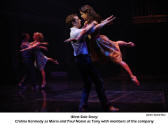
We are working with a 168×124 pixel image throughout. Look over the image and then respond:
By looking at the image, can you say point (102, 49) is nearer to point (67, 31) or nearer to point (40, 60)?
point (40, 60)

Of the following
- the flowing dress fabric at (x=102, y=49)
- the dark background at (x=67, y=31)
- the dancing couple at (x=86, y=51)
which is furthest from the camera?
the dark background at (x=67, y=31)

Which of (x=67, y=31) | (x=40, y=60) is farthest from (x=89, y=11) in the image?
(x=67, y=31)

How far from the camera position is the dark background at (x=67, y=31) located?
31.2 ft

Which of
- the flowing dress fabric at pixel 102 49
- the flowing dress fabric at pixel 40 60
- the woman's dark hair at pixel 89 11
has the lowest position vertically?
the flowing dress fabric at pixel 40 60

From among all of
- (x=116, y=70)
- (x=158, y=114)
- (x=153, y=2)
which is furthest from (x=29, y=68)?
(x=153, y=2)

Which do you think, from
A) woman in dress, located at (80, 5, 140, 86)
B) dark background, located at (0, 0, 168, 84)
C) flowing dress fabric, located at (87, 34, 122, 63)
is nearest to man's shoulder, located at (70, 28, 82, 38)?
woman in dress, located at (80, 5, 140, 86)

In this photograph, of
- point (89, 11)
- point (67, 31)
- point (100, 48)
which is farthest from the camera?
point (67, 31)

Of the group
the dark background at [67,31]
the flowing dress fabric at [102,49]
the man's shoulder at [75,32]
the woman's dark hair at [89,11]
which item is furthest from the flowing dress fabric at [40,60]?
the man's shoulder at [75,32]

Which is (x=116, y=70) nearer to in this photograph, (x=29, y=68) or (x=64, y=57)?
(x=64, y=57)

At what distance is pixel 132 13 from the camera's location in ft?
35.4

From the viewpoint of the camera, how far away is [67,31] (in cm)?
1130

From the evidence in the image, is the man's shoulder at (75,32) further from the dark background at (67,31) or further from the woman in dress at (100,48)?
the dark background at (67,31)

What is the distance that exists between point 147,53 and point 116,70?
176 centimetres

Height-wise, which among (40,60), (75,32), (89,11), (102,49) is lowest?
(40,60)
